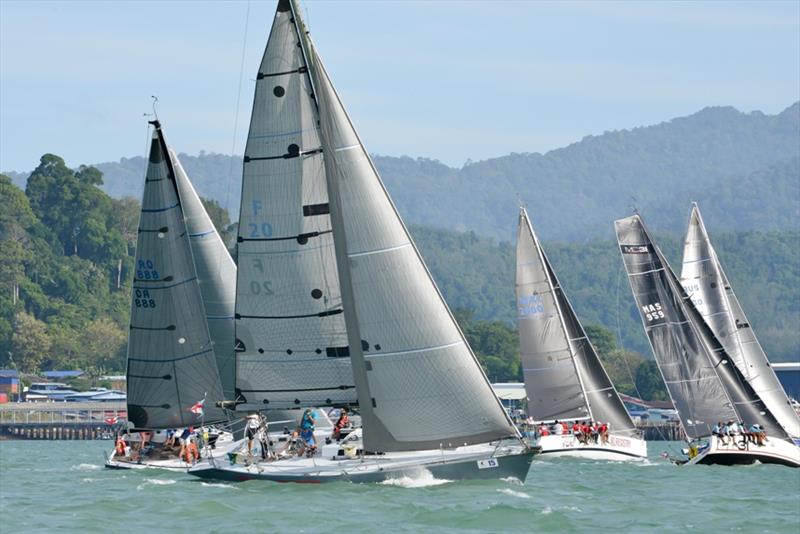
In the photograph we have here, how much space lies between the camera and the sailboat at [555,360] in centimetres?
5978

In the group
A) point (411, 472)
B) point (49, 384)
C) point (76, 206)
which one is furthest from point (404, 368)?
point (76, 206)

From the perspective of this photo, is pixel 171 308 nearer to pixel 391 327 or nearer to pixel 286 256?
pixel 286 256

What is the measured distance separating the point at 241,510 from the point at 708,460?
23.6 meters

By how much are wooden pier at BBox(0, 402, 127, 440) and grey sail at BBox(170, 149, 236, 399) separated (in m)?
77.2

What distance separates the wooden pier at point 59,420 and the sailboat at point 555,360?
7155 centimetres

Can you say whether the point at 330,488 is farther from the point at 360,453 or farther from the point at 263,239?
the point at 263,239

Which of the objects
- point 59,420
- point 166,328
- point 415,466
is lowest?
point 415,466

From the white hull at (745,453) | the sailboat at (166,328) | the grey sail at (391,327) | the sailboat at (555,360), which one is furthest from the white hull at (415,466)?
the sailboat at (555,360)

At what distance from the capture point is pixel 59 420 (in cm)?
13962

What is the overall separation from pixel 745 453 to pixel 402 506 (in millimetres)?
22435

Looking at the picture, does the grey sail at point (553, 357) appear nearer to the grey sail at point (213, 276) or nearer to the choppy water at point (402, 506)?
the grey sail at point (213, 276)

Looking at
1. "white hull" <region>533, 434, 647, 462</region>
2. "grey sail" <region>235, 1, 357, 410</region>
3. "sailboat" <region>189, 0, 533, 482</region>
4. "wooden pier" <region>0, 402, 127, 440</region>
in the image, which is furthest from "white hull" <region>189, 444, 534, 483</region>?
"wooden pier" <region>0, 402, 127, 440</region>

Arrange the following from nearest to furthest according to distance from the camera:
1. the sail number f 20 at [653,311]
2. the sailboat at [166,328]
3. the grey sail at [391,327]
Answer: the grey sail at [391,327] < the sailboat at [166,328] < the sail number f 20 at [653,311]

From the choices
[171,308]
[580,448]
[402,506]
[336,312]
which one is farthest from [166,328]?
[402,506]
